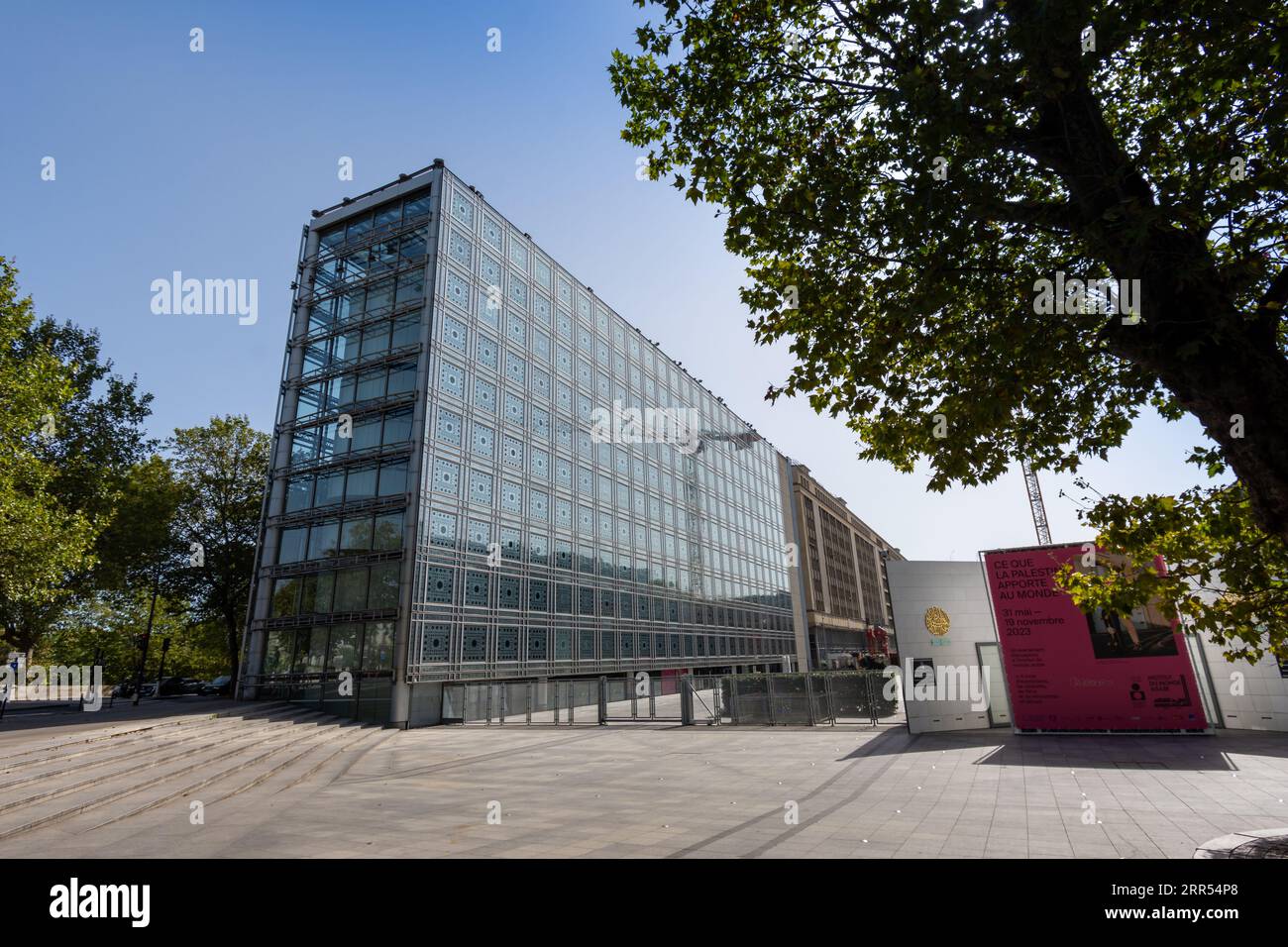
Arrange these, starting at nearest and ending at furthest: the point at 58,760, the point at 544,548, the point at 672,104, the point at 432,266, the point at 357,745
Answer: the point at 672,104 → the point at 58,760 → the point at 357,745 → the point at 432,266 → the point at 544,548

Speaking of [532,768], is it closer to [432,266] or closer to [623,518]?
[432,266]

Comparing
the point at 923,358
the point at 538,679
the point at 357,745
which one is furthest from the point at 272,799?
the point at 538,679

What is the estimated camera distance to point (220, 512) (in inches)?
1572

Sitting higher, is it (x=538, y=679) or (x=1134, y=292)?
(x=1134, y=292)

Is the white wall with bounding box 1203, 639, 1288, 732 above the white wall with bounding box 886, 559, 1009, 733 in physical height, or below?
below

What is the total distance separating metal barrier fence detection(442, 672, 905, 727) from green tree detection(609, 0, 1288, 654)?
13817mm

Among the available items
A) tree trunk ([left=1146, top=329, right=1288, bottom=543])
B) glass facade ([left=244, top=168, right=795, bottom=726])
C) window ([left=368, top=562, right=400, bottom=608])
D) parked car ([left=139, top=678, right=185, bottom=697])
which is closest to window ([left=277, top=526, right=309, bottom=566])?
glass facade ([left=244, top=168, right=795, bottom=726])

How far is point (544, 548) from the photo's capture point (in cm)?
3341

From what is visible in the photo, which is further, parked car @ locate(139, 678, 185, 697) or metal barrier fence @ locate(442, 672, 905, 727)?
parked car @ locate(139, 678, 185, 697)

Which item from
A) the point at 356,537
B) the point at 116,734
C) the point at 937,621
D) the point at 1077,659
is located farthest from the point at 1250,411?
the point at 356,537

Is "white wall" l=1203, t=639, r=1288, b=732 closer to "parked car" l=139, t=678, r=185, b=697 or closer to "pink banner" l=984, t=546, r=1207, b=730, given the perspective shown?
"pink banner" l=984, t=546, r=1207, b=730

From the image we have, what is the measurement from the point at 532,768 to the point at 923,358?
11785 mm

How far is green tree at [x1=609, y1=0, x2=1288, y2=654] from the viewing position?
5.21 meters

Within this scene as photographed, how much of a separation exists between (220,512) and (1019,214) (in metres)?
46.3
